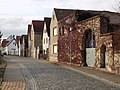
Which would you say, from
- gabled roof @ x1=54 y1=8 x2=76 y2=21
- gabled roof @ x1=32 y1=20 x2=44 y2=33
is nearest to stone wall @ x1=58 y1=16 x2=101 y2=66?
gabled roof @ x1=54 y1=8 x2=76 y2=21

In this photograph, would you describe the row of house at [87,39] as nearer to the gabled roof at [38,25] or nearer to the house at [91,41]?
the house at [91,41]

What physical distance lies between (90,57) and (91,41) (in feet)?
5.19

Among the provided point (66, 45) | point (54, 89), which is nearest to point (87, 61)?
point (66, 45)

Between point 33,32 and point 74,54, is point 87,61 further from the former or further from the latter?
point 33,32

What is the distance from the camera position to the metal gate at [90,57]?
28.4 m

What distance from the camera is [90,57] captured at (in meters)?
29.4

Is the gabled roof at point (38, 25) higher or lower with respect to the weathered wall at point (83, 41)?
higher

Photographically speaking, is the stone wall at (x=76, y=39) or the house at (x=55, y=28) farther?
the house at (x=55, y=28)

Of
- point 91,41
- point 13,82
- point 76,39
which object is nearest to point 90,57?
point 91,41

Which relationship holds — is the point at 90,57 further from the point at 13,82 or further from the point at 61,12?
the point at 61,12

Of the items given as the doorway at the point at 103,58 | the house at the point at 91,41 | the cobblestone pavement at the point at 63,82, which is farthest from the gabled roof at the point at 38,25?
the cobblestone pavement at the point at 63,82

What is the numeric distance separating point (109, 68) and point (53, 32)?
1079 inches

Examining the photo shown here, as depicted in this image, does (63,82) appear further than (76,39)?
No

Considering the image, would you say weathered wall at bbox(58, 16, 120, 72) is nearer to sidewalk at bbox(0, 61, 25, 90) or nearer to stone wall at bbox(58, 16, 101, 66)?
stone wall at bbox(58, 16, 101, 66)
